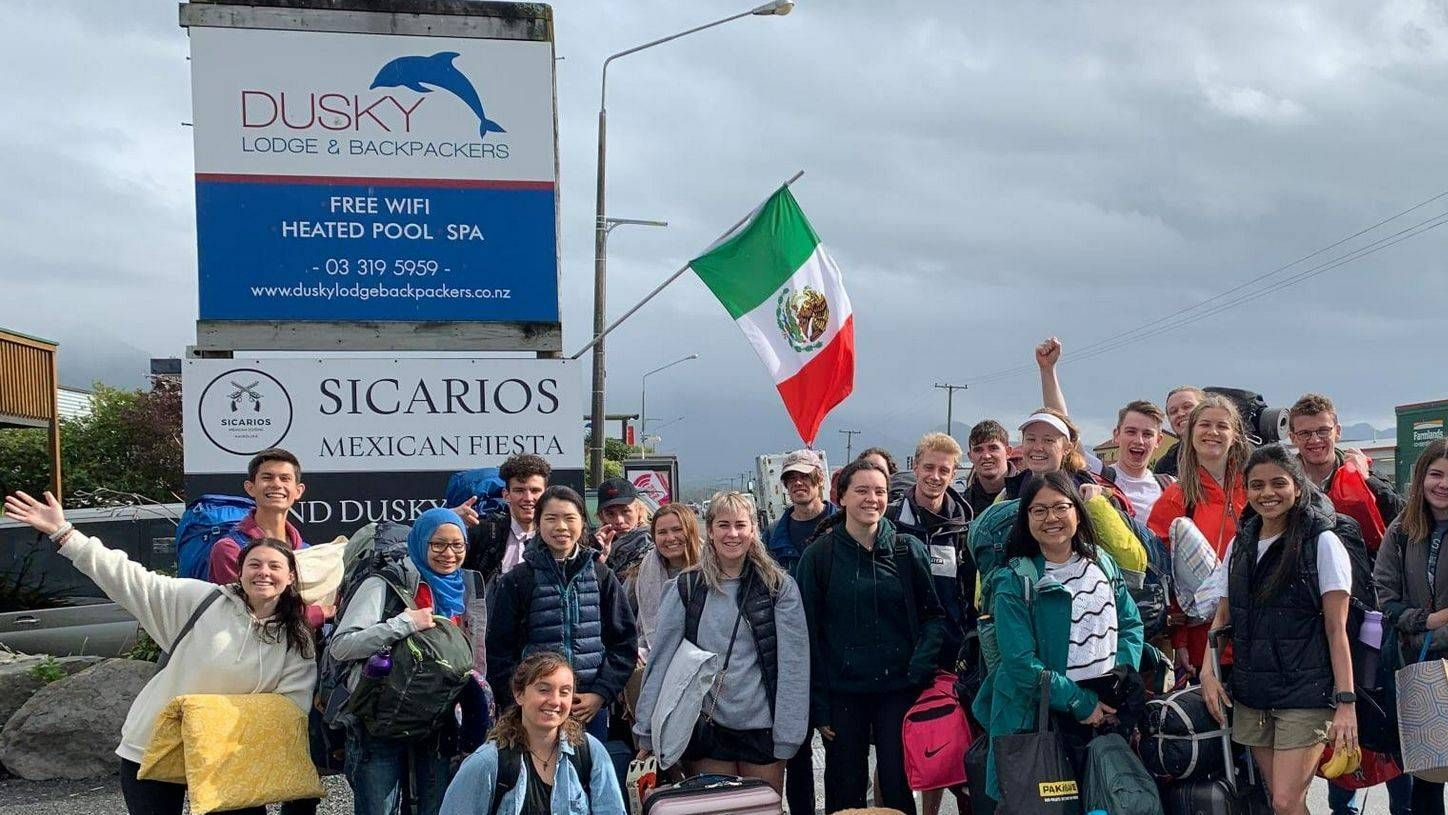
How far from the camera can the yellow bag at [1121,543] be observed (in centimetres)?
463

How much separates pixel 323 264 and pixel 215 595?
2.70 meters

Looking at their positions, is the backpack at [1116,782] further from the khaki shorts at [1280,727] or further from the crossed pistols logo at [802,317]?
the crossed pistols logo at [802,317]

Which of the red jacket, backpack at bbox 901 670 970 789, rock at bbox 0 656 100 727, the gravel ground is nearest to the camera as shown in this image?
backpack at bbox 901 670 970 789

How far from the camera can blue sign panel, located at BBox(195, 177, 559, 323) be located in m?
6.55

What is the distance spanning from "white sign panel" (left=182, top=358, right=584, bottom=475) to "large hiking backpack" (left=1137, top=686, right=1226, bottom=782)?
3.64 metres

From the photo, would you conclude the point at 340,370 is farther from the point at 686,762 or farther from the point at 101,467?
the point at 101,467

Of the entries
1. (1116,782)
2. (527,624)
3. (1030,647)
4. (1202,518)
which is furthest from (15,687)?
(1202,518)

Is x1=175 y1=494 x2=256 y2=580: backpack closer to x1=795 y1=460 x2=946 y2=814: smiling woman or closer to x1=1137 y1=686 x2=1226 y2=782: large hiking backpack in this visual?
x1=795 y1=460 x2=946 y2=814: smiling woman

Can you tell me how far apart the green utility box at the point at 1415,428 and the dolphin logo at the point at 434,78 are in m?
17.9

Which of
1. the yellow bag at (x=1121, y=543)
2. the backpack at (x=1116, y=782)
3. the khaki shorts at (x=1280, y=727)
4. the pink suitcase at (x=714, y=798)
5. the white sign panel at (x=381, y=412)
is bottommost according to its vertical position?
the pink suitcase at (x=714, y=798)

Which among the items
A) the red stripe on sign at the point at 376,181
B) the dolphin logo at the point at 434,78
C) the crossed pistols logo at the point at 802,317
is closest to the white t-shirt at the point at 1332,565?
the crossed pistols logo at the point at 802,317

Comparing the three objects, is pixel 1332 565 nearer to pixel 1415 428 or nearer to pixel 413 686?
pixel 413 686

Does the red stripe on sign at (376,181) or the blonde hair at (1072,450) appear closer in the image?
the blonde hair at (1072,450)

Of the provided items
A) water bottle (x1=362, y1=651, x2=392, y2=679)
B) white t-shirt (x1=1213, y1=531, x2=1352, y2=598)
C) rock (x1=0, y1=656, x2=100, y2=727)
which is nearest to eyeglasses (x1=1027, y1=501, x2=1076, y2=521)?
white t-shirt (x1=1213, y1=531, x2=1352, y2=598)
